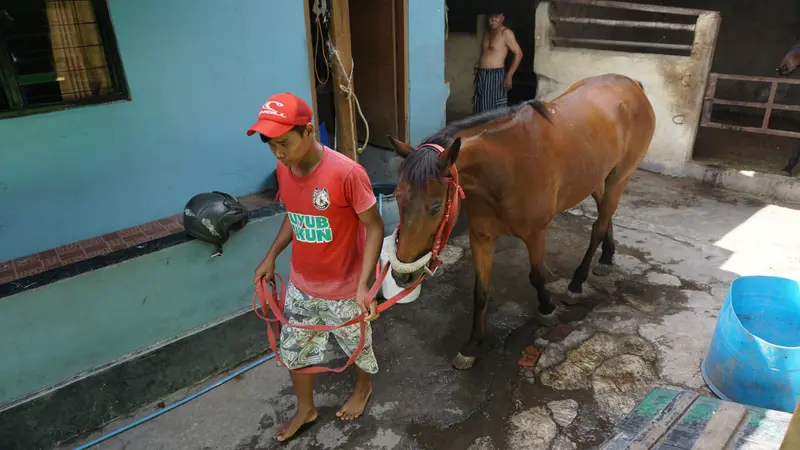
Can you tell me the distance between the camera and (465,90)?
8.84 metres

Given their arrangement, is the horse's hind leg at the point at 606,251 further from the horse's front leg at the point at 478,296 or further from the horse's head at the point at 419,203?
the horse's head at the point at 419,203

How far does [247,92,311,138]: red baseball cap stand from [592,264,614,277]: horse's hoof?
3.11 m

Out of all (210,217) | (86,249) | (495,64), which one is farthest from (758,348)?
(495,64)

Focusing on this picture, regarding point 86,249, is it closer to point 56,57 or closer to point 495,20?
point 56,57

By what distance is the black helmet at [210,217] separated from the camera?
2.84 meters

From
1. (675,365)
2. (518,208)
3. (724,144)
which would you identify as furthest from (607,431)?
(724,144)

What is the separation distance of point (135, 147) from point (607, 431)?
3.32 m

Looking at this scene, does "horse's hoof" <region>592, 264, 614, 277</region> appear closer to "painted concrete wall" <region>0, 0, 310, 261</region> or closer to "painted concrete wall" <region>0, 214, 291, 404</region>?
"painted concrete wall" <region>0, 214, 291, 404</region>

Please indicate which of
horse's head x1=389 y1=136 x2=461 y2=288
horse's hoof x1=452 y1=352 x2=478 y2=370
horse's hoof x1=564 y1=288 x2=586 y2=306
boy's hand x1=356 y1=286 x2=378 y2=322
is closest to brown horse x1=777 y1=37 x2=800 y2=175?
horse's hoof x1=564 y1=288 x2=586 y2=306

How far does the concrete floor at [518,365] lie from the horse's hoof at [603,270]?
0.19ft

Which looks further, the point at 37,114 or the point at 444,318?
the point at 444,318

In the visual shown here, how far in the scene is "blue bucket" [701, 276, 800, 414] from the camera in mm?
2488

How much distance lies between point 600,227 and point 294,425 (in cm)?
275

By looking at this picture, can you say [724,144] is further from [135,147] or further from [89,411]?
[89,411]
